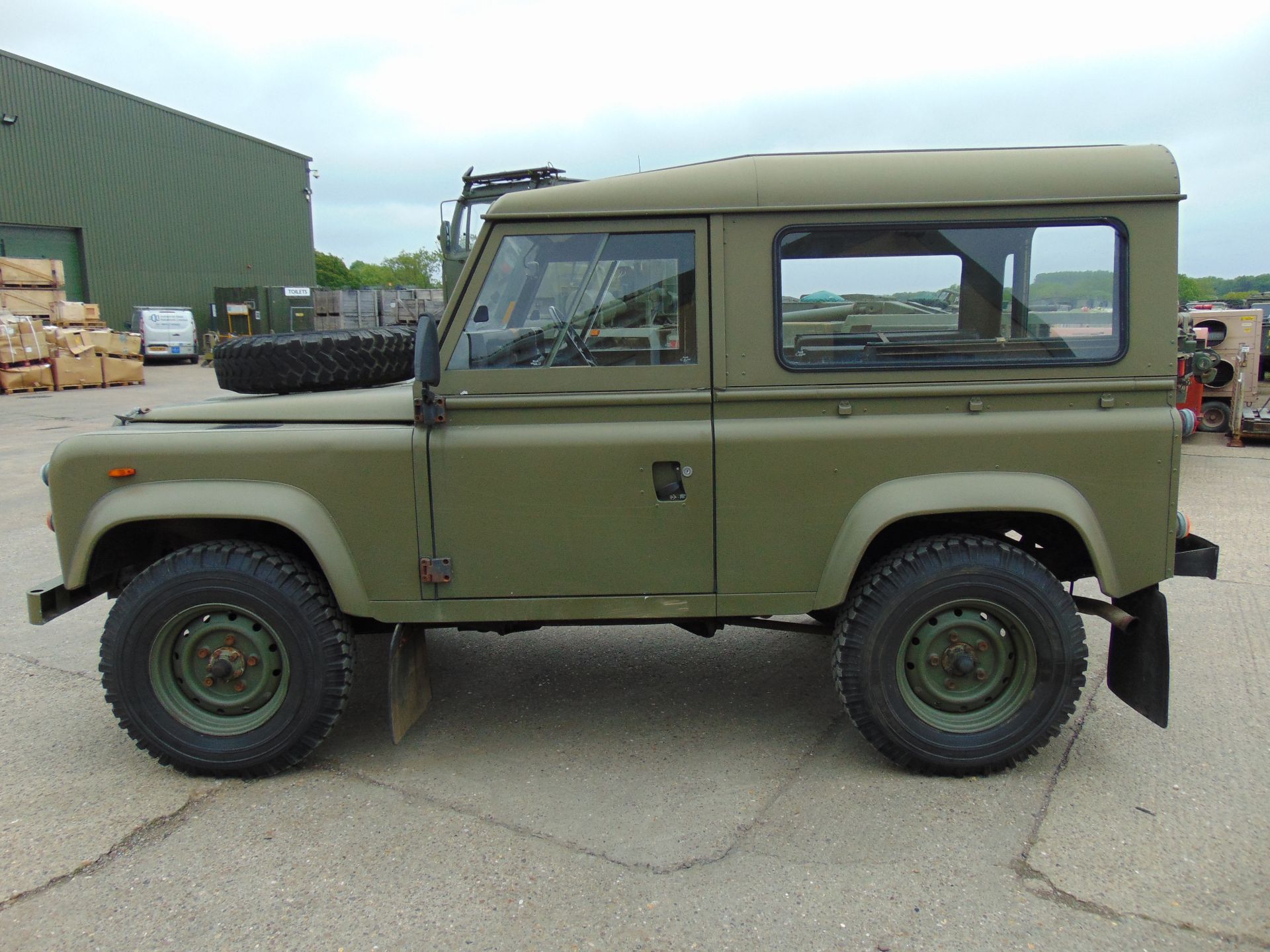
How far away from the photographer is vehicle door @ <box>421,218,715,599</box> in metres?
3.55

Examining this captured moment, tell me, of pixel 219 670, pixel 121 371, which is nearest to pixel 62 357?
pixel 121 371

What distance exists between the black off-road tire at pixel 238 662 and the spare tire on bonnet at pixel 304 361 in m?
0.70

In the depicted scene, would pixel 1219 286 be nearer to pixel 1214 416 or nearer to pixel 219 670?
pixel 1214 416

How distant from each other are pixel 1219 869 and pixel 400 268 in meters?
92.6

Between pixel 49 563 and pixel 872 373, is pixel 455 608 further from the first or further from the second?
pixel 49 563

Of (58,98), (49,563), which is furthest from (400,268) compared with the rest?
(49,563)

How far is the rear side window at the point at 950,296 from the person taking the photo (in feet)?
11.6

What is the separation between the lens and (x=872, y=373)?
3559 millimetres

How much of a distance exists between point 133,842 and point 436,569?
138cm

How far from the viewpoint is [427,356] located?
11.3 feet

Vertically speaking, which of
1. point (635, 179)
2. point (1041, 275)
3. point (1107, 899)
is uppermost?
point (635, 179)

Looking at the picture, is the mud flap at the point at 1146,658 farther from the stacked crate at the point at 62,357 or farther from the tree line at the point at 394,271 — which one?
the tree line at the point at 394,271

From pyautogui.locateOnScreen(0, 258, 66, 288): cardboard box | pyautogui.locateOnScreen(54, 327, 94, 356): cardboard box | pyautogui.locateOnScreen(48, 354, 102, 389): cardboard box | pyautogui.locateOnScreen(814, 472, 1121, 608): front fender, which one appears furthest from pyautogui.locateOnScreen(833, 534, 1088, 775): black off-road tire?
pyautogui.locateOnScreen(0, 258, 66, 288): cardboard box

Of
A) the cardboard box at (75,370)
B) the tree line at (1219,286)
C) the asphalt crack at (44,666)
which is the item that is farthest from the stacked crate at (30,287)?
the tree line at (1219,286)
